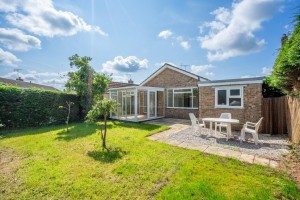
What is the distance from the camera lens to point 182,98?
1372cm

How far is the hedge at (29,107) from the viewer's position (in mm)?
9269

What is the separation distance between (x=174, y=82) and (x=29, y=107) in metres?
12.2

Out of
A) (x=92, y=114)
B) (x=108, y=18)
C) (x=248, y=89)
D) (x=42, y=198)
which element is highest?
(x=108, y=18)

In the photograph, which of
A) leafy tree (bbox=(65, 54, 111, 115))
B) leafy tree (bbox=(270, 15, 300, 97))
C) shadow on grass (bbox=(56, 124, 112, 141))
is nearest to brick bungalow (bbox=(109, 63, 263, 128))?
leafy tree (bbox=(65, 54, 111, 115))

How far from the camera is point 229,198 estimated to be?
2893 mm

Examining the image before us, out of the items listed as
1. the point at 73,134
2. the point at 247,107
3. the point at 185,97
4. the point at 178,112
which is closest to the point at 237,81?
the point at 247,107

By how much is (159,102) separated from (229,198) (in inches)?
482

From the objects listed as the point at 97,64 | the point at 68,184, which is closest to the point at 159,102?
the point at 97,64

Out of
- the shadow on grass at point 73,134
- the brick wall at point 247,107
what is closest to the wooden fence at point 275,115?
the brick wall at point 247,107

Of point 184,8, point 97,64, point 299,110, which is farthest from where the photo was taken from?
point 97,64

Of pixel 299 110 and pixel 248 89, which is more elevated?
pixel 248 89

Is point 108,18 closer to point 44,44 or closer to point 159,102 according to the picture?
point 44,44

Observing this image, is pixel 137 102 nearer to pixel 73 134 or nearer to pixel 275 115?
pixel 73 134

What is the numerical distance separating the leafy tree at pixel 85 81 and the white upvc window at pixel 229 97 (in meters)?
9.88
